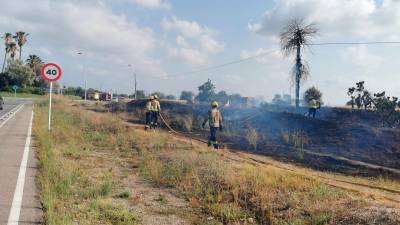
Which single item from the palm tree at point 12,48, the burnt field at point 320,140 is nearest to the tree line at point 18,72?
the palm tree at point 12,48

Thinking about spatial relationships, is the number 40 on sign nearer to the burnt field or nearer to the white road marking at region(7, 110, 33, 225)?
the white road marking at region(7, 110, 33, 225)

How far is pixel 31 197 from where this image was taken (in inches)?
293

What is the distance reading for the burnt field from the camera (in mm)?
15073

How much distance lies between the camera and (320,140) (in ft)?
63.4

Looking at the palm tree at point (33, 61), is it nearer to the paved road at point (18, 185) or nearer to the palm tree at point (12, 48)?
the palm tree at point (12, 48)

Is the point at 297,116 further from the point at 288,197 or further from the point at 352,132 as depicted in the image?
the point at 288,197

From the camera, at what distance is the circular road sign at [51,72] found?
1780cm

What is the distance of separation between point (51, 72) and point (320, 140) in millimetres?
12583

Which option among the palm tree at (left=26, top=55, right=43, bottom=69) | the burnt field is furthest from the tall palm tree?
the burnt field

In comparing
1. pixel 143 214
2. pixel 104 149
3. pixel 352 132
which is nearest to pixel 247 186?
pixel 143 214

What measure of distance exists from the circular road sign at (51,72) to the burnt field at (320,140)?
7805 mm

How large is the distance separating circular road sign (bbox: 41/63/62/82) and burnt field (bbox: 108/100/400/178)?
7.81 meters

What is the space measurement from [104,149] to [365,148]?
36.0 ft

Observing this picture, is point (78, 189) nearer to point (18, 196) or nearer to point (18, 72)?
point (18, 196)
